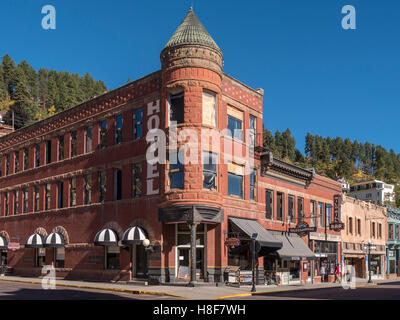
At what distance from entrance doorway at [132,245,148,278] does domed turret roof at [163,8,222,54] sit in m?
13.1

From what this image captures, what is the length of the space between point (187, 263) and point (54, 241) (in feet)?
41.4

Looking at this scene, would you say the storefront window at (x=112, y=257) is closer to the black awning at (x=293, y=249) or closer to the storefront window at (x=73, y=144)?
the storefront window at (x=73, y=144)

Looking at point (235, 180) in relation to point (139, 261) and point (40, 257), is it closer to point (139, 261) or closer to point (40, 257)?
point (139, 261)

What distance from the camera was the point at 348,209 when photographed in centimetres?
5278

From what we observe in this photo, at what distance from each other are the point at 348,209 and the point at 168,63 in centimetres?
2921

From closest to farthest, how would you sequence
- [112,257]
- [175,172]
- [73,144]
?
[175,172] < [112,257] < [73,144]

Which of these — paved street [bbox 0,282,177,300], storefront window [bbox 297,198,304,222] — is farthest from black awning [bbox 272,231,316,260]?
paved street [bbox 0,282,177,300]

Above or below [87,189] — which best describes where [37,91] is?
above

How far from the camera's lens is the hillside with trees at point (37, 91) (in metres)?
115

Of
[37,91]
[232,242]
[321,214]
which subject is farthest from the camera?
[37,91]

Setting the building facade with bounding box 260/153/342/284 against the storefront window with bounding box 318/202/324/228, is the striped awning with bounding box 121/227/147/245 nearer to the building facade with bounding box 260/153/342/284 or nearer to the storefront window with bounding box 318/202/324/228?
the building facade with bounding box 260/153/342/284

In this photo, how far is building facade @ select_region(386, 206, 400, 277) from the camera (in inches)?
2465

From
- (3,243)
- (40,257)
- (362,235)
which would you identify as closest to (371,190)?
(362,235)

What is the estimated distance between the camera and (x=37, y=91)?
141 metres
